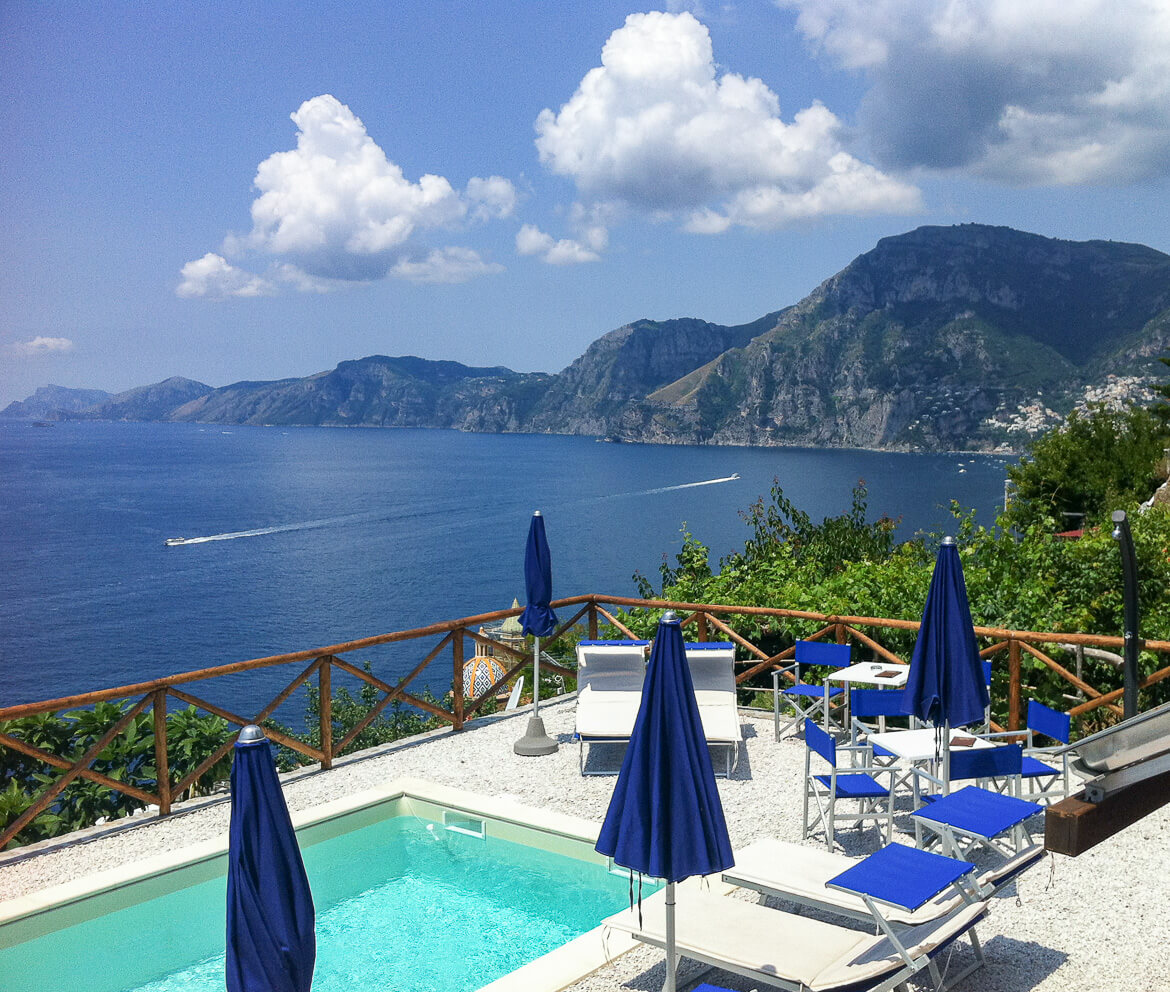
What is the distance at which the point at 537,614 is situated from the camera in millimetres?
8805

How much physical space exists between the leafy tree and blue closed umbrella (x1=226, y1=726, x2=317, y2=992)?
28591 millimetres

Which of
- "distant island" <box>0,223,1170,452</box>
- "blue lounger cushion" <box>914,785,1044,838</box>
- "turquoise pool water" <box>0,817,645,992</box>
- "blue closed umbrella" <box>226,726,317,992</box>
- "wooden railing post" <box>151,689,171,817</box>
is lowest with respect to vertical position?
"turquoise pool water" <box>0,817,645,992</box>

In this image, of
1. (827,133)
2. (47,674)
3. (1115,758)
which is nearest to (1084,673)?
(1115,758)

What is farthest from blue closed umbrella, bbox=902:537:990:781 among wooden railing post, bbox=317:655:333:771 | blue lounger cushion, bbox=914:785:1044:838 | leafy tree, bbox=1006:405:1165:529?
leafy tree, bbox=1006:405:1165:529

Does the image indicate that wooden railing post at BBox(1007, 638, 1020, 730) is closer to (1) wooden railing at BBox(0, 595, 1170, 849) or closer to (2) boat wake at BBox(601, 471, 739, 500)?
(1) wooden railing at BBox(0, 595, 1170, 849)

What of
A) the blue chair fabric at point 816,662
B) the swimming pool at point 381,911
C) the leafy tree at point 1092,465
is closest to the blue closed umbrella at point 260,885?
the swimming pool at point 381,911

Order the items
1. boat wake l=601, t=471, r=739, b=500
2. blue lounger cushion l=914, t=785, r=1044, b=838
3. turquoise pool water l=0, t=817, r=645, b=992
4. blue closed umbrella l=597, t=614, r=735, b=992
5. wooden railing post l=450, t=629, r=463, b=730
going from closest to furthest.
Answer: blue closed umbrella l=597, t=614, r=735, b=992
blue lounger cushion l=914, t=785, r=1044, b=838
turquoise pool water l=0, t=817, r=645, b=992
wooden railing post l=450, t=629, r=463, b=730
boat wake l=601, t=471, r=739, b=500

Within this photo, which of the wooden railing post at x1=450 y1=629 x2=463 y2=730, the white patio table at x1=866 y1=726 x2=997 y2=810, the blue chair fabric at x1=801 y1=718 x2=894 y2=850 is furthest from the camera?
the wooden railing post at x1=450 y1=629 x2=463 y2=730

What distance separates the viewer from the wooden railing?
21.9 feet

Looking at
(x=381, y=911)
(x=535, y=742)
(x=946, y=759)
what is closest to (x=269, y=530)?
(x=535, y=742)

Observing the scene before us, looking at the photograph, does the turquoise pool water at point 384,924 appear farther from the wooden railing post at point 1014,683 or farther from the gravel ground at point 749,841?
the wooden railing post at point 1014,683

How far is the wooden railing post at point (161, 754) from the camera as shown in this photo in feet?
23.2

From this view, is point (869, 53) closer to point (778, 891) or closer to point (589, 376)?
point (778, 891)

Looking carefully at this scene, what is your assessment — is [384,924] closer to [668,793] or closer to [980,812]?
[668,793]
